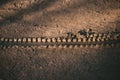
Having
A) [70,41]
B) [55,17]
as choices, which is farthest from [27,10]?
[70,41]

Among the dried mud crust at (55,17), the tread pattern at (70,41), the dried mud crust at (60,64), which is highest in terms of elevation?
the dried mud crust at (55,17)

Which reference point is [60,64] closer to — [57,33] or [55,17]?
[57,33]

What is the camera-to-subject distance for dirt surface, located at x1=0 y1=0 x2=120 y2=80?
4.03m

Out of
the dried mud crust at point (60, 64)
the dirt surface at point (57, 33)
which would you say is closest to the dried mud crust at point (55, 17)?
the dirt surface at point (57, 33)

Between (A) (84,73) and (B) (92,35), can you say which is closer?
(A) (84,73)

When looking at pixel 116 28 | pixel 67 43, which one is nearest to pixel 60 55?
pixel 67 43

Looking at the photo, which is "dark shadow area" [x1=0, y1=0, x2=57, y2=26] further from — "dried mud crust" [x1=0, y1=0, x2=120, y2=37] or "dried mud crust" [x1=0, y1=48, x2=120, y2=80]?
"dried mud crust" [x1=0, y1=48, x2=120, y2=80]

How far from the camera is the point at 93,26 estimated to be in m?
5.03

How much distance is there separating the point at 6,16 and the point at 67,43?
1835 mm

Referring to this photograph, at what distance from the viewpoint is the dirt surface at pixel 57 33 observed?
13.2 ft

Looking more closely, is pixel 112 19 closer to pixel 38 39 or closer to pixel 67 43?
pixel 67 43

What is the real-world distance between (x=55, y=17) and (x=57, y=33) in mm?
556

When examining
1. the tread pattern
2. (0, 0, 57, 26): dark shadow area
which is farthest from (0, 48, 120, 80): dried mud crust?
(0, 0, 57, 26): dark shadow area

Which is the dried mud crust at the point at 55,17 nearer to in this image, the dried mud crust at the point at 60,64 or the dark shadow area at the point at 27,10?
the dark shadow area at the point at 27,10
